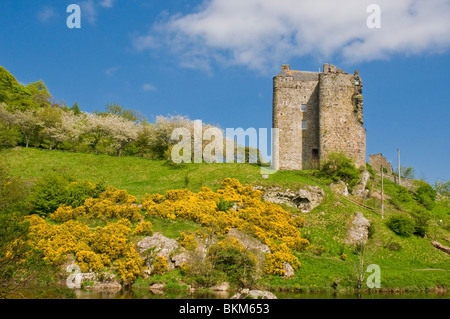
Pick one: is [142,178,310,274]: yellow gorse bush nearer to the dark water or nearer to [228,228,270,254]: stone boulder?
[228,228,270,254]: stone boulder

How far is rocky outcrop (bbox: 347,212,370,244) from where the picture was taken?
4150 centimetres

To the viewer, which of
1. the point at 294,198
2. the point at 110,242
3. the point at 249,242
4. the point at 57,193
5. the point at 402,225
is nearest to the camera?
the point at 110,242

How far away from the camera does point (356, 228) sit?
140 ft

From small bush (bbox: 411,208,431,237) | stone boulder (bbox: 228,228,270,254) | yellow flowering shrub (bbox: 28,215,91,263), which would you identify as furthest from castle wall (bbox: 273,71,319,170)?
yellow flowering shrub (bbox: 28,215,91,263)

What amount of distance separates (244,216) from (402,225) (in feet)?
56.9

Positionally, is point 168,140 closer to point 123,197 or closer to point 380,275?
point 123,197

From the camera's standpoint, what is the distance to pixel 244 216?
1580 inches

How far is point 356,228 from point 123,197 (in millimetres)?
23498

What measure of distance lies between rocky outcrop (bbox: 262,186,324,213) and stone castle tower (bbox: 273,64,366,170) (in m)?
11.1

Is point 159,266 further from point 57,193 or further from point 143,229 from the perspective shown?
point 57,193

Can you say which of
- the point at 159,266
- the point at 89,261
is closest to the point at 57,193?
the point at 89,261

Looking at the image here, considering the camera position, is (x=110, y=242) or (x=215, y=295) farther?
(x=110, y=242)

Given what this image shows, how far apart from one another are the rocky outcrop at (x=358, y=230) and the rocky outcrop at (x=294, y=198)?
4810 millimetres

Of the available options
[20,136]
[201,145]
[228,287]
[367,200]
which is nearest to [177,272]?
[228,287]
